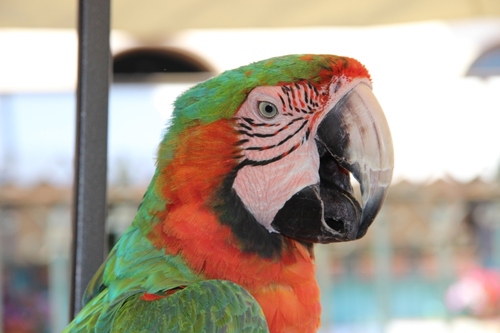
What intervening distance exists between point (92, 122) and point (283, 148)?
35 cm

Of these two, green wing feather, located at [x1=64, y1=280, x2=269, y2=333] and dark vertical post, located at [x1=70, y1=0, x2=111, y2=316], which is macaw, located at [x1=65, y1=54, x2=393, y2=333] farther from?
dark vertical post, located at [x1=70, y1=0, x2=111, y2=316]

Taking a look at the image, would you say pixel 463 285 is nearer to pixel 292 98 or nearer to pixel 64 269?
pixel 64 269

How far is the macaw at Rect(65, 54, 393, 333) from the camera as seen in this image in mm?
863

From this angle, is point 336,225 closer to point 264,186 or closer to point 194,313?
point 264,186

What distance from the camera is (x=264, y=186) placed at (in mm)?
901

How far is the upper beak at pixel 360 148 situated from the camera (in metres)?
0.84

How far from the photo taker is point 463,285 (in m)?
4.36

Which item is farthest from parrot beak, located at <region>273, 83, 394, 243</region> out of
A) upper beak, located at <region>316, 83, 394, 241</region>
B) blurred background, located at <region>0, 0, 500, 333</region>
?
blurred background, located at <region>0, 0, 500, 333</region>

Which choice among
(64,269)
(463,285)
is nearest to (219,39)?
(64,269)

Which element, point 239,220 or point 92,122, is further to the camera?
point 92,122

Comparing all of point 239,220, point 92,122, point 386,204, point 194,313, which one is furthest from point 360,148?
point 386,204

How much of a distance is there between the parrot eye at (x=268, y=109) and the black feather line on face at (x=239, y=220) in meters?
0.10

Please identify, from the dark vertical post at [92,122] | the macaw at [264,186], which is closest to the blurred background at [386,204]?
the dark vertical post at [92,122]

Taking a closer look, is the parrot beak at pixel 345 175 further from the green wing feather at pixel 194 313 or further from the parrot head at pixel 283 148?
the green wing feather at pixel 194 313
